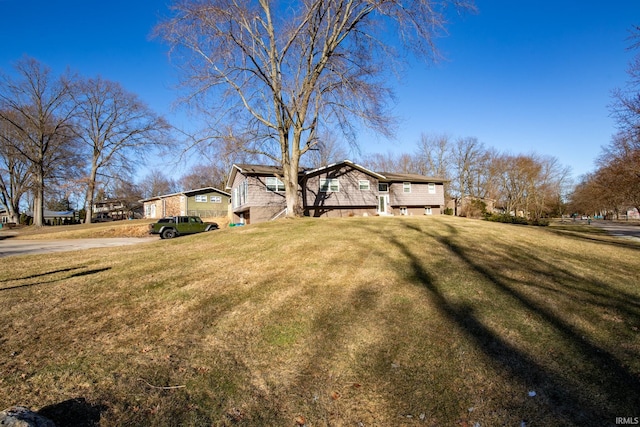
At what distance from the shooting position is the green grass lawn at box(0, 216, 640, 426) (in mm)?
3004

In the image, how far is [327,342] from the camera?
13.7 feet

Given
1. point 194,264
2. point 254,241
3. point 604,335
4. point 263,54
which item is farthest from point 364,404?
Result: point 263,54

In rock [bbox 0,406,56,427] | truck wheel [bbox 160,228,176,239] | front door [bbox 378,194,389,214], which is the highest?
front door [bbox 378,194,389,214]

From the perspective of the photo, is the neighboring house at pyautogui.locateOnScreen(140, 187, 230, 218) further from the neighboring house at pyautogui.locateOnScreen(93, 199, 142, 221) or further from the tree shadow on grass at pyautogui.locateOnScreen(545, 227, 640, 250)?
the tree shadow on grass at pyautogui.locateOnScreen(545, 227, 640, 250)

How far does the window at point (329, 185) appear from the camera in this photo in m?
27.3

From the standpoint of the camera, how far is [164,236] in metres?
22.0

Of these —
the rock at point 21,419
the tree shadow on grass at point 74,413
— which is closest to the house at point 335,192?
the tree shadow on grass at point 74,413

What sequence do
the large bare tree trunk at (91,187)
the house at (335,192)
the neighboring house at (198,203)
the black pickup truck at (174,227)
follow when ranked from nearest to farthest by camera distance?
the black pickup truck at (174,227) < the house at (335,192) < the large bare tree trunk at (91,187) < the neighboring house at (198,203)

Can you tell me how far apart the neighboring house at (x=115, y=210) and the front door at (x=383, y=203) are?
56824 mm

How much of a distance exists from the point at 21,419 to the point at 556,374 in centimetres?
487

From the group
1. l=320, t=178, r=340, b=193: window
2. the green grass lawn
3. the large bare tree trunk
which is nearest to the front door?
l=320, t=178, r=340, b=193: window

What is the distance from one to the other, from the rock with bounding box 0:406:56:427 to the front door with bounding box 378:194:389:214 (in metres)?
29.1

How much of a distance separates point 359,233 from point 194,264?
5.49 metres

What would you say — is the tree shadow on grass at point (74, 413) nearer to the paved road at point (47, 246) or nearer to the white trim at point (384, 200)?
the paved road at point (47, 246)
